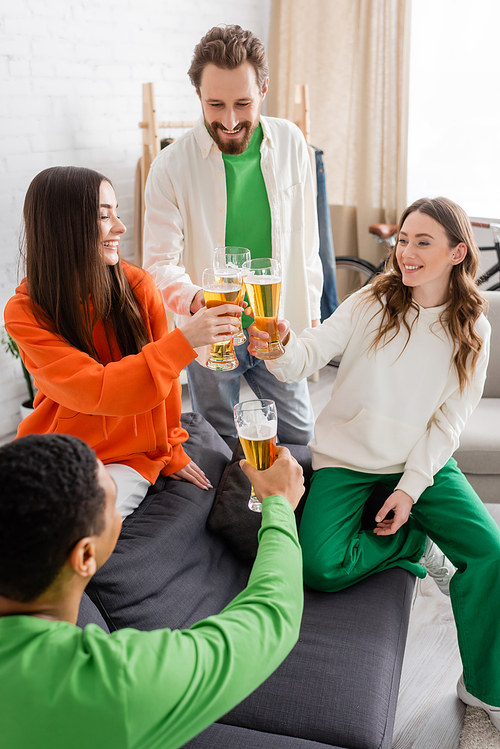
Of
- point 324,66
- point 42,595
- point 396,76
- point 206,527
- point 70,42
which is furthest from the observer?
point 324,66

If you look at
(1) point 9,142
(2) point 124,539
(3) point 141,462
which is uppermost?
(1) point 9,142

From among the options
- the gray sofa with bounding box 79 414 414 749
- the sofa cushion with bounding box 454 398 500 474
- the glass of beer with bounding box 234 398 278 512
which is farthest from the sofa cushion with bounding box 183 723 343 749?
the sofa cushion with bounding box 454 398 500 474

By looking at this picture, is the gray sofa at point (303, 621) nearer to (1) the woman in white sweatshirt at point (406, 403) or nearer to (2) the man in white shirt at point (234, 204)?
(1) the woman in white sweatshirt at point (406, 403)

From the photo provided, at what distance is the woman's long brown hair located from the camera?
1.55m

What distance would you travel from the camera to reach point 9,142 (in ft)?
10.2

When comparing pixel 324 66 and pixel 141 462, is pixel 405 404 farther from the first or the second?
pixel 324 66

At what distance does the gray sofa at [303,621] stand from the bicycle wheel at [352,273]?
279 centimetres

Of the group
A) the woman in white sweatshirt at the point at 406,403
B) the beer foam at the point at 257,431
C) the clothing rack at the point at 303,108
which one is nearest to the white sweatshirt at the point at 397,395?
the woman in white sweatshirt at the point at 406,403

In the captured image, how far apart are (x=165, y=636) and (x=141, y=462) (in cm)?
95

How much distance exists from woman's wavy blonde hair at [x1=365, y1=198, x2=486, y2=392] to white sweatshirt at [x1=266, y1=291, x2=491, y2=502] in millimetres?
25

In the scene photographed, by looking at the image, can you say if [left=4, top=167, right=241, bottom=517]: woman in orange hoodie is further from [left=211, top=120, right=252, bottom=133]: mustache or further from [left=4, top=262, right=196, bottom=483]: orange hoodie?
[left=211, top=120, right=252, bottom=133]: mustache

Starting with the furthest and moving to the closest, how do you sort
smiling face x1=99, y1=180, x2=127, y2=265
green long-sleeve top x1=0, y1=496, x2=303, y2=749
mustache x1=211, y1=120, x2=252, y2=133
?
mustache x1=211, y1=120, x2=252, y2=133, smiling face x1=99, y1=180, x2=127, y2=265, green long-sleeve top x1=0, y1=496, x2=303, y2=749

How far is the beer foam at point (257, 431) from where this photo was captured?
1.30 m

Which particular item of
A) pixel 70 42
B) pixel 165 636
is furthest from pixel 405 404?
pixel 70 42
